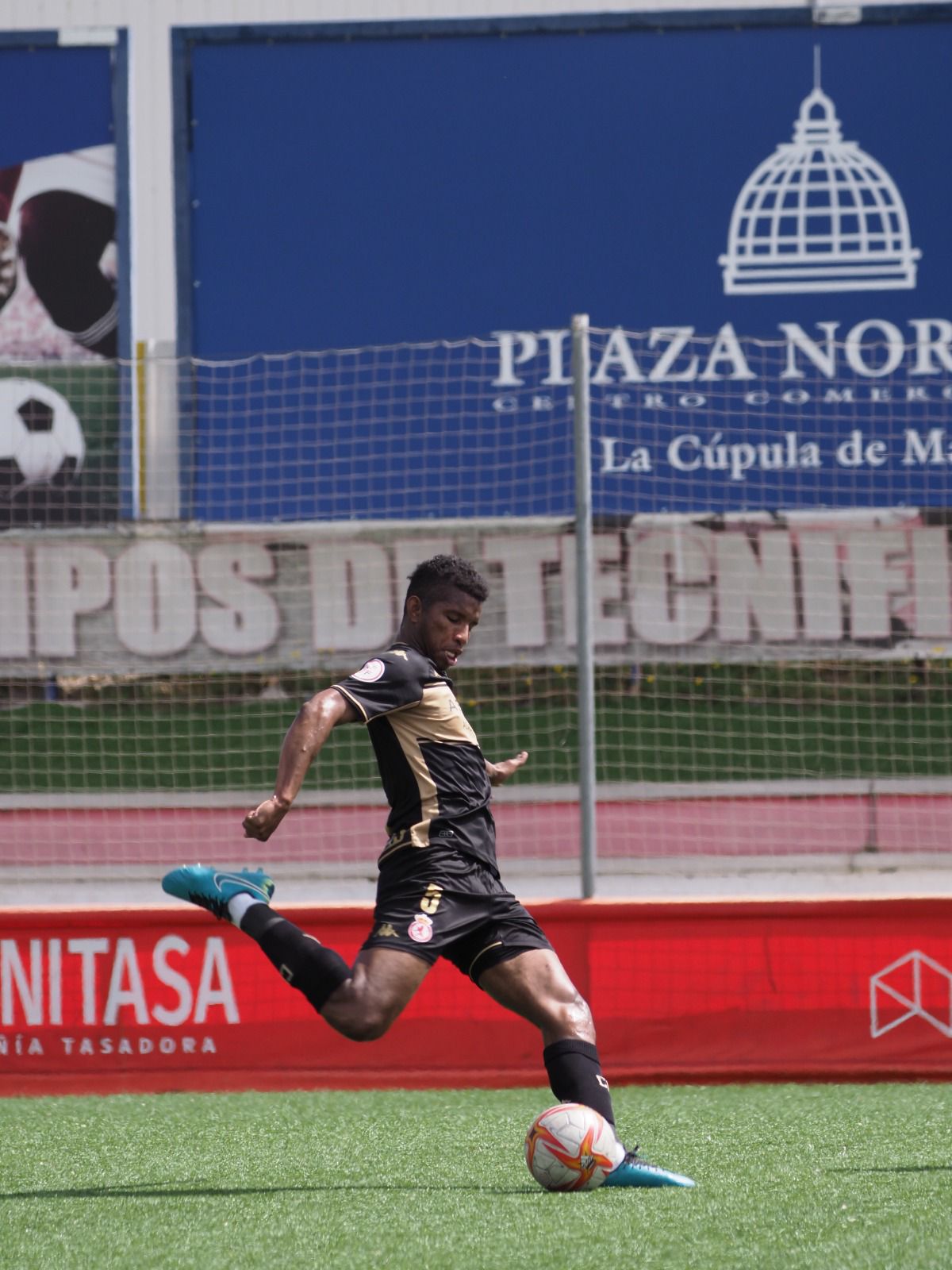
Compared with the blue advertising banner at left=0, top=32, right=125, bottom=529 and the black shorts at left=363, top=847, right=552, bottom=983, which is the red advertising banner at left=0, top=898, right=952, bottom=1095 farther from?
the blue advertising banner at left=0, top=32, right=125, bottom=529

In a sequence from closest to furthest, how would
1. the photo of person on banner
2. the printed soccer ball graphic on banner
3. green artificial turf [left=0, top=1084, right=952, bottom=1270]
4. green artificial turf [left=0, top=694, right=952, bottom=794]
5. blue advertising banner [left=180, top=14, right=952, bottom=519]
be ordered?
green artificial turf [left=0, top=1084, right=952, bottom=1270] → green artificial turf [left=0, top=694, right=952, bottom=794] → the printed soccer ball graphic on banner → blue advertising banner [left=180, top=14, right=952, bottom=519] → the photo of person on banner

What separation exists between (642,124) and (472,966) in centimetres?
1315

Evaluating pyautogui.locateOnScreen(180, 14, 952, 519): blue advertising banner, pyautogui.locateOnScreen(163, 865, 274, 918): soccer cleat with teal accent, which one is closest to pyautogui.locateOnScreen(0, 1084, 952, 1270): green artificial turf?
pyautogui.locateOnScreen(163, 865, 274, 918): soccer cleat with teal accent

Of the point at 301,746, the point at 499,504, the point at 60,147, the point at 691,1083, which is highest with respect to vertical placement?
the point at 60,147

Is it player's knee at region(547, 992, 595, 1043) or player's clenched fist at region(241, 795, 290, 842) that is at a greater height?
player's clenched fist at region(241, 795, 290, 842)

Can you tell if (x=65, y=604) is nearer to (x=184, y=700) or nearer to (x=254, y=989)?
(x=184, y=700)

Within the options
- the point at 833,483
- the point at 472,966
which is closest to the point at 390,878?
the point at 472,966

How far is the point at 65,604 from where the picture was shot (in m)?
12.1

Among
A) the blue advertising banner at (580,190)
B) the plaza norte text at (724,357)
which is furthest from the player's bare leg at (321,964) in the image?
the blue advertising banner at (580,190)

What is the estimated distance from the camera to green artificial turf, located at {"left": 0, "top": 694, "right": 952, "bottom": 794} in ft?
36.4

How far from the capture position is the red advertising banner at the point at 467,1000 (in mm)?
6871

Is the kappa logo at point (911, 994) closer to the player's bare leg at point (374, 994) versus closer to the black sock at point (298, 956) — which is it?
the player's bare leg at point (374, 994)

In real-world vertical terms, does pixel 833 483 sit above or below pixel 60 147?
below

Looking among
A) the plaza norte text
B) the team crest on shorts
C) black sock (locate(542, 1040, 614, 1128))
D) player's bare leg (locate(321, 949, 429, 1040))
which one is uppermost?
the plaza norte text
